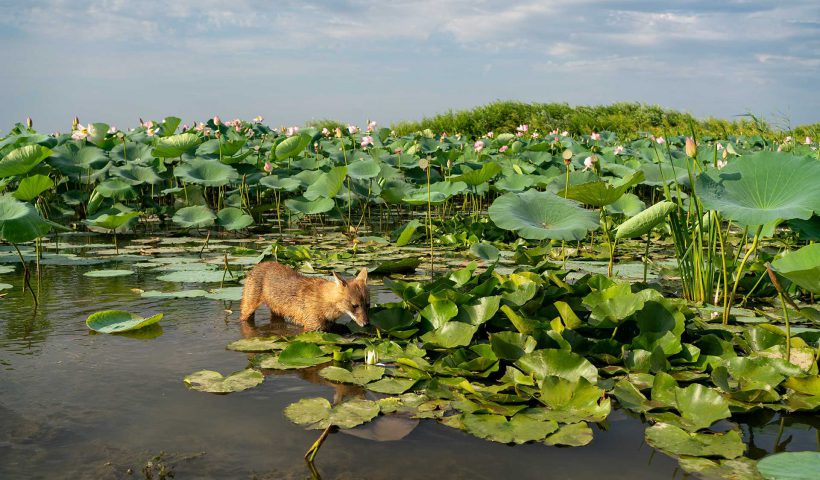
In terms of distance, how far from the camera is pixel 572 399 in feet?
9.45

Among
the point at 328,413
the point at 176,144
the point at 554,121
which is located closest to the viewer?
the point at 328,413

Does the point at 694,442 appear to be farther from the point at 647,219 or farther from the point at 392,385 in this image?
the point at 647,219

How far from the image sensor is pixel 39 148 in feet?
20.6

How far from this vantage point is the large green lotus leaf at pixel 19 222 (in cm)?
441

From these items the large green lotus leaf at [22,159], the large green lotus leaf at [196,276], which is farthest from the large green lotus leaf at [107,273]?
the large green lotus leaf at [22,159]

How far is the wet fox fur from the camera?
3.87 metres

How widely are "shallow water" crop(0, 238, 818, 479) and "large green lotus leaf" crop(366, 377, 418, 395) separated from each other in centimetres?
21

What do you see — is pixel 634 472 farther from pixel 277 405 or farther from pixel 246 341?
pixel 246 341

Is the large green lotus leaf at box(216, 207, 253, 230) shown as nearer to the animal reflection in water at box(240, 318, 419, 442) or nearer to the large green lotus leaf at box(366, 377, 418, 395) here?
the animal reflection in water at box(240, 318, 419, 442)

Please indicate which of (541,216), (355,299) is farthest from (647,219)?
(355,299)

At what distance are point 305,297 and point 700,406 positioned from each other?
2.28 metres

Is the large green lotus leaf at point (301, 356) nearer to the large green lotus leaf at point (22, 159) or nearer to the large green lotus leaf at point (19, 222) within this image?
the large green lotus leaf at point (19, 222)

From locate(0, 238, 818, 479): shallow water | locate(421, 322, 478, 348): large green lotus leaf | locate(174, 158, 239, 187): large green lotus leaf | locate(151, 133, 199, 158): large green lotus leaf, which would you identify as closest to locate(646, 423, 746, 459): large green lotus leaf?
locate(0, 238, 818, 479): shallow water

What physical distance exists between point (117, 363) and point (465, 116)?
18929 millimetres
